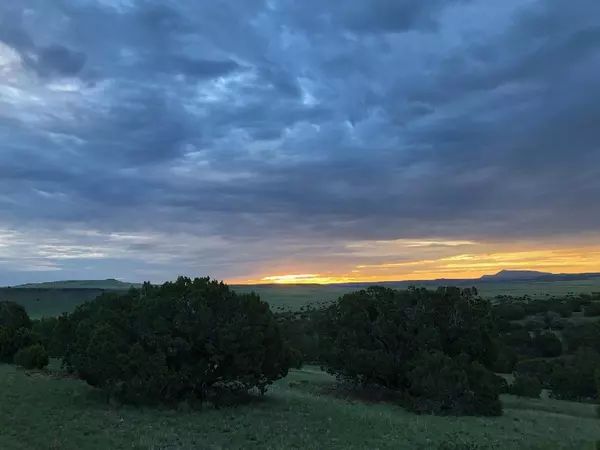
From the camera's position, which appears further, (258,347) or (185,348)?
(258,347)

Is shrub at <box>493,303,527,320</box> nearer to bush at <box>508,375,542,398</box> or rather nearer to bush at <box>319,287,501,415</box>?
bush at <box>508,375,542,398</box>

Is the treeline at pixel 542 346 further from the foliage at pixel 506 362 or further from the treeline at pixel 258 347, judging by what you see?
the treeline at pixel 258 347

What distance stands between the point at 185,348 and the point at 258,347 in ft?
8.83

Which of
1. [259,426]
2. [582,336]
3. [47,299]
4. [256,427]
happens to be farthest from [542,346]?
[47,299]

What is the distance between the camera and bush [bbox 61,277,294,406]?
1906cm

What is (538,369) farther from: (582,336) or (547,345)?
(582,336)

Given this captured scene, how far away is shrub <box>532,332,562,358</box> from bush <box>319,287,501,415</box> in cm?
2435

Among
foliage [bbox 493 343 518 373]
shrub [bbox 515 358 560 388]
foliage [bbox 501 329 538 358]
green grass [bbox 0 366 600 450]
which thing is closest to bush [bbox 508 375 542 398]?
foliage [bbox 493 343 518 373]

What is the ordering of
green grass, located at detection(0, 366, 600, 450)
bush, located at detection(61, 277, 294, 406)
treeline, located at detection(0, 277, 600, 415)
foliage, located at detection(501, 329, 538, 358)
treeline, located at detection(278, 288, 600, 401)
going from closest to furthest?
green grass, located at detection(0, 366, 600, 450)
bush, located at detection(61, 277, 294, 406)
treeline, located at detection(0, 277, 600, 415)
treeline, located at detection(278, 288, 600, 401)
foliage, located at detection(501, 329, 538, 358)

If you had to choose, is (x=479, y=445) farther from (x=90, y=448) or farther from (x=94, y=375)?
(x=94, y=375)

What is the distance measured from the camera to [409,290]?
26.9 metres

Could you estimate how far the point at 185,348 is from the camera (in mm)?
19531

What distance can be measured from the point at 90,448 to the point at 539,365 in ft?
114

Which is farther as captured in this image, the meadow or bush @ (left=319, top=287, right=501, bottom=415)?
bush @ (left=319, top=287, right=501, bottom=415)
